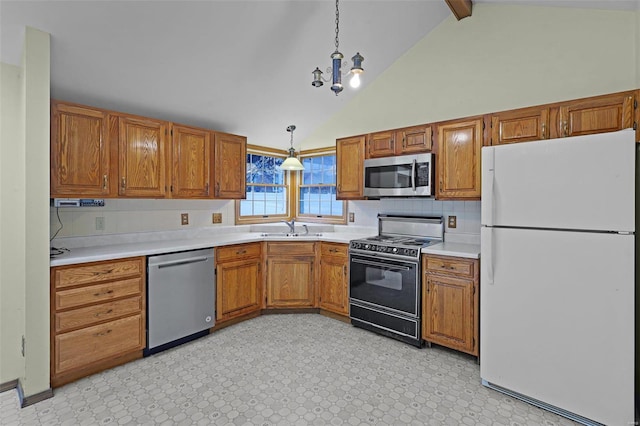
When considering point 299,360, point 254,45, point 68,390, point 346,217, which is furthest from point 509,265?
point 68,390

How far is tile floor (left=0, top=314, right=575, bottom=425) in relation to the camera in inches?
78.7

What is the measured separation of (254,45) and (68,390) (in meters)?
3.01

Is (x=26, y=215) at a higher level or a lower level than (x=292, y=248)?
higher

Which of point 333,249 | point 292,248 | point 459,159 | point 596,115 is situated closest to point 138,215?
point 292,248

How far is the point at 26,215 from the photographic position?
6.87 ft

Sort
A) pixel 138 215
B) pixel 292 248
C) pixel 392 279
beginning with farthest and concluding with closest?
pixel 292 248, pixel 138 215, pixel 392 279

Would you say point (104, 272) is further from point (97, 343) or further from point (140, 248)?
point (97, 343)

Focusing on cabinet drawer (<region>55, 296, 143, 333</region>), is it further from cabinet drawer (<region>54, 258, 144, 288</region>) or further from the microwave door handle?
the microwave door handle

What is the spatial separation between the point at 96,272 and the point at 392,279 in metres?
2.50

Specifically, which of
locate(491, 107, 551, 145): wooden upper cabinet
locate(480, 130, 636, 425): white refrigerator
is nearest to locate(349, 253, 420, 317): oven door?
locate(480, 130, 636, 425): white refrigerator

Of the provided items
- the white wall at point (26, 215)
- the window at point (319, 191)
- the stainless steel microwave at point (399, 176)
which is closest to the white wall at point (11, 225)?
the white wall at point (26, 215)

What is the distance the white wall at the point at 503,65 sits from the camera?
96.9 inches

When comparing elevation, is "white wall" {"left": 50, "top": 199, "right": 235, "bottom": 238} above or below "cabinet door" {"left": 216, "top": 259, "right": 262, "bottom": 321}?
above

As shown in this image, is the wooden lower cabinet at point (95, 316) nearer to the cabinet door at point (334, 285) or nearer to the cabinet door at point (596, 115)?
the cabinet door at point (334, 285)
